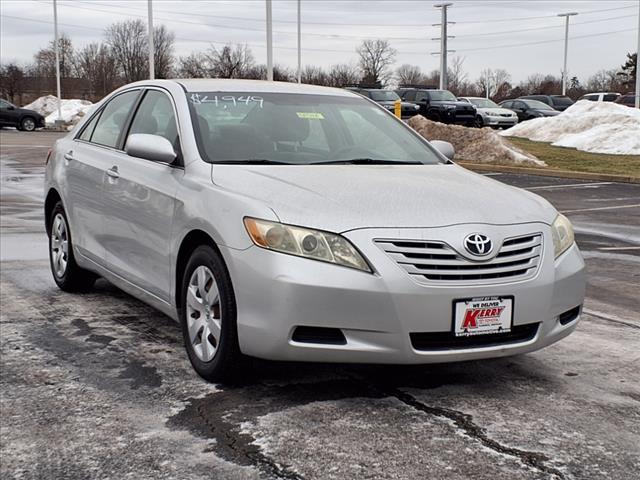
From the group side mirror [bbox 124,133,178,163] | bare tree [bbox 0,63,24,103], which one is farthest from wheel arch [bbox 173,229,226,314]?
bare tree [bbox 0,63,24,103]

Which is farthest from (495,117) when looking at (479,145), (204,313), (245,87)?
(204,313)

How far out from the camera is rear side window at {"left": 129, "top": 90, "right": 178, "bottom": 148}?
5.09 metres

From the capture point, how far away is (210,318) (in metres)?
4.25

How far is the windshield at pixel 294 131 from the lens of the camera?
4867 millimetres

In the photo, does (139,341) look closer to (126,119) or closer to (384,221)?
(126,119)

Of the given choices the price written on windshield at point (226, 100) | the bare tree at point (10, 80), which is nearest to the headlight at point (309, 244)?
the price written on windshield at point (226, 100)

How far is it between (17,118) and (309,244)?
41.2 meters

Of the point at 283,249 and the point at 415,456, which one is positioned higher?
the point at 283,249

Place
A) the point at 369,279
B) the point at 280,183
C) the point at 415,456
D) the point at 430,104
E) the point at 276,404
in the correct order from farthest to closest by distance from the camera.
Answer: the point at 430,104, the point at 280,183, the point at 276,404, the point at 369,279, the point at 415,456

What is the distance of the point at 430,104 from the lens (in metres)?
34.5

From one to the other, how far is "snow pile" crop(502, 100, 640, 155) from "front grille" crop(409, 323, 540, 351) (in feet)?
62.9

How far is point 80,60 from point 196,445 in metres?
80.2

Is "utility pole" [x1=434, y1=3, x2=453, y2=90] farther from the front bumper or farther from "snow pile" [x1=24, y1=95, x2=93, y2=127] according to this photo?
the front bumper

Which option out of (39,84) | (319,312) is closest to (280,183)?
(319,312)
